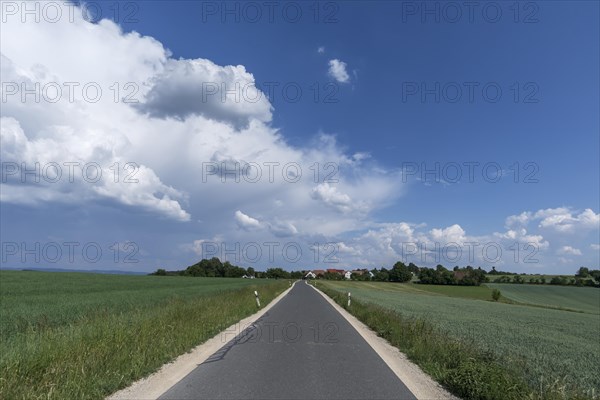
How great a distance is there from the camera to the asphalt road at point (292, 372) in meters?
6.56

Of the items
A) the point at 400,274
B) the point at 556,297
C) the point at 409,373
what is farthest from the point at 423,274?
the point at 409,373

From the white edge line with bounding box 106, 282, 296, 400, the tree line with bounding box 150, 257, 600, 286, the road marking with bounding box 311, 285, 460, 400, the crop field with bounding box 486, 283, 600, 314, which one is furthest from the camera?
the tree line with bounding box 150, 257, 600, 286

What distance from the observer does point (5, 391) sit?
18.2 feet

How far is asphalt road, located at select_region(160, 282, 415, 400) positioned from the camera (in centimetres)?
656

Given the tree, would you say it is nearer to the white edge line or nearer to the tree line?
the tree line

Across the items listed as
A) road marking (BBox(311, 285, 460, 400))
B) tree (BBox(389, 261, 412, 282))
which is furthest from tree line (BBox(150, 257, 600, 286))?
road marking (BBox(311, 285, 460, 400))

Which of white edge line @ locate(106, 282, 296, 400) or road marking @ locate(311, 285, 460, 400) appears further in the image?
road marking @ locate(311, 285, 460, 400)

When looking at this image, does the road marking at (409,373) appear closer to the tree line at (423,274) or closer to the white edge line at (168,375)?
the white edge line at (168,375)

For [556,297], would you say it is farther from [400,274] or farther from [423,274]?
[400,274]

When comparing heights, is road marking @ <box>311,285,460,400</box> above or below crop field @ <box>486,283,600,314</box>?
above

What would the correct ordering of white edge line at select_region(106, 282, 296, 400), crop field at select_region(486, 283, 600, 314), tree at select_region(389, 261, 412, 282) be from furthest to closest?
1. tree at select_region(389, 261, 412, 282)
2. crop field at select_region(486, 283, 600, 314)
3. white edge line at select_region(106, 282, 296, 400)

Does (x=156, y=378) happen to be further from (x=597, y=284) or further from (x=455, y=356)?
(x=597, y=284)

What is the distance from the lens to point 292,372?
802cm

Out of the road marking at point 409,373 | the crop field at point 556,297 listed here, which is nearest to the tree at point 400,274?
the crop field at point 556,297
